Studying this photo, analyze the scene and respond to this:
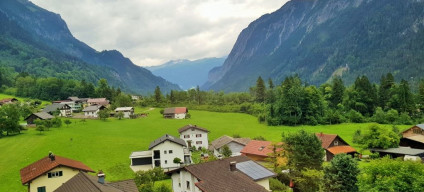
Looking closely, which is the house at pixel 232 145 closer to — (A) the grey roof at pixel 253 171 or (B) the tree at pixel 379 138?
(B) the tree at pixel 379 138

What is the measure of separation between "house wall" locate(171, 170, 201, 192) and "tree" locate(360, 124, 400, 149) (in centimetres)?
4046

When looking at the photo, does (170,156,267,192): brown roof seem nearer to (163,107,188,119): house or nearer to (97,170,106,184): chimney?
(97,170,106,184): chimney

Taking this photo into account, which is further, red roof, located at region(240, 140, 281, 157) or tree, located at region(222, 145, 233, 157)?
tree, located at region(222, 145, 233, 157)

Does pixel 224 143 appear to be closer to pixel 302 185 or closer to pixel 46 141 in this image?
pixel 302 185

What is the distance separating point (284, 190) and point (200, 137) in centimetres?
3963

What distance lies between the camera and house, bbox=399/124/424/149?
60.3 m

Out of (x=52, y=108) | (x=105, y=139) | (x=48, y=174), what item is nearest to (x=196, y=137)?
(x=105, y=139)

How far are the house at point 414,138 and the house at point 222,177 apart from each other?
4195cm

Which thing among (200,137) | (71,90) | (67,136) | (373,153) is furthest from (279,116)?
(71,90)

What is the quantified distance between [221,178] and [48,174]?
655 inches

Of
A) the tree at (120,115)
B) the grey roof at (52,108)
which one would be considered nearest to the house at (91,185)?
the tree at (120,115)

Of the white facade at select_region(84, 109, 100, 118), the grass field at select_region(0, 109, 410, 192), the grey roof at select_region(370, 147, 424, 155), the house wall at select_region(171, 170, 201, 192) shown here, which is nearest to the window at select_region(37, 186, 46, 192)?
the house wall at select_region(171, 170, 201, 192)

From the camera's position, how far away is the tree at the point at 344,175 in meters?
30.0

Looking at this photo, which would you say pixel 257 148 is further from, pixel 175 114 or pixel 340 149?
pixel 175 114
